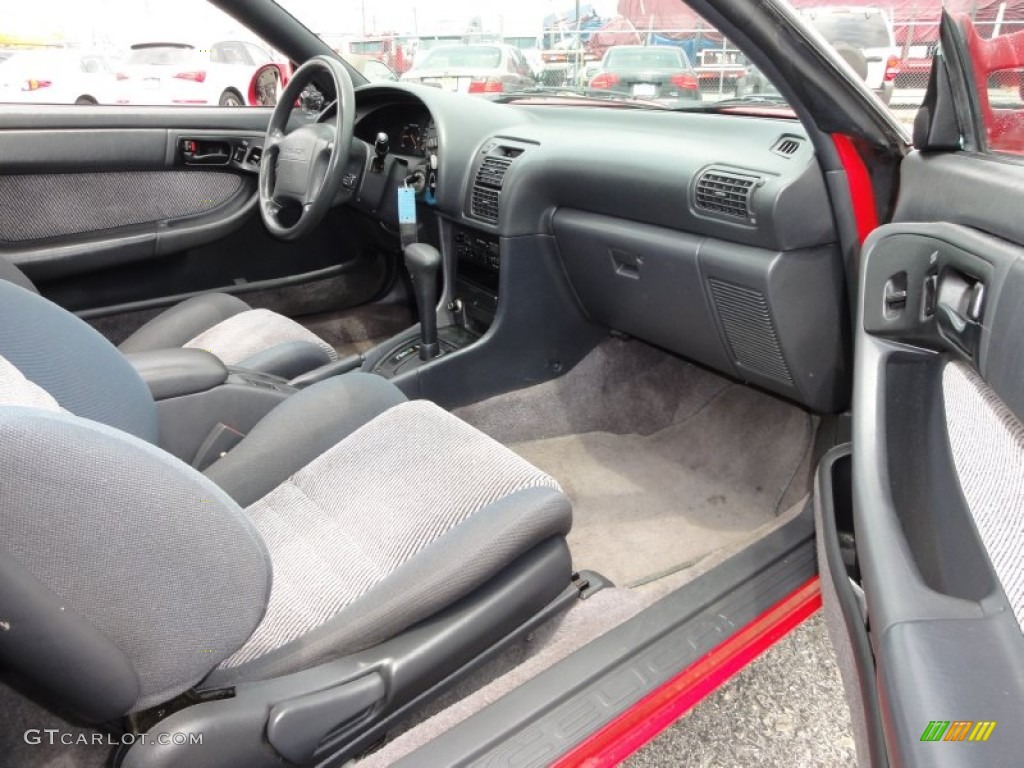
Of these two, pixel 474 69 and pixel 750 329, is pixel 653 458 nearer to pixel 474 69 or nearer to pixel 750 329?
pixel 750 329

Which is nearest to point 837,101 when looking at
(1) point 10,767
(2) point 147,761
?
(2) point 147,761

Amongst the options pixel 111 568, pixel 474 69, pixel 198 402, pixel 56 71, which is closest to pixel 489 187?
pixel 474 69

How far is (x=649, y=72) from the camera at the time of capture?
6.44 ft

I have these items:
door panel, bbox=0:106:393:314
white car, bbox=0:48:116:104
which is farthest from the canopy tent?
white car, bbox=0:48:116:104

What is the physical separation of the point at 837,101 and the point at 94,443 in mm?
1146

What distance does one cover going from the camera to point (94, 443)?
0.67 metres

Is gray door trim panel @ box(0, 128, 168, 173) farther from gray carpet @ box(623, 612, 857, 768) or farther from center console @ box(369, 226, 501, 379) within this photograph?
gray carpet @ box(623, 612, 857, 768)

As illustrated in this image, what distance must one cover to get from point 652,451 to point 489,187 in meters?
0.83

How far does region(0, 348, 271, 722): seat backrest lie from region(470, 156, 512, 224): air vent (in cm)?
140

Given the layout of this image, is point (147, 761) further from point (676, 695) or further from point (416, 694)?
point (676, 695)

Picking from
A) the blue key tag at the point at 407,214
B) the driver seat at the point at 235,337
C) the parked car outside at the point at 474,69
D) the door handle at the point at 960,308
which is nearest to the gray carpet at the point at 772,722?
the door handle at the point at 960,308

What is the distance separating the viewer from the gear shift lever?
2.11 meters

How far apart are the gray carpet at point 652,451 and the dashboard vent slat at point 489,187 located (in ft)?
1.66

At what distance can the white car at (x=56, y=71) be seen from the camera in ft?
17.1
